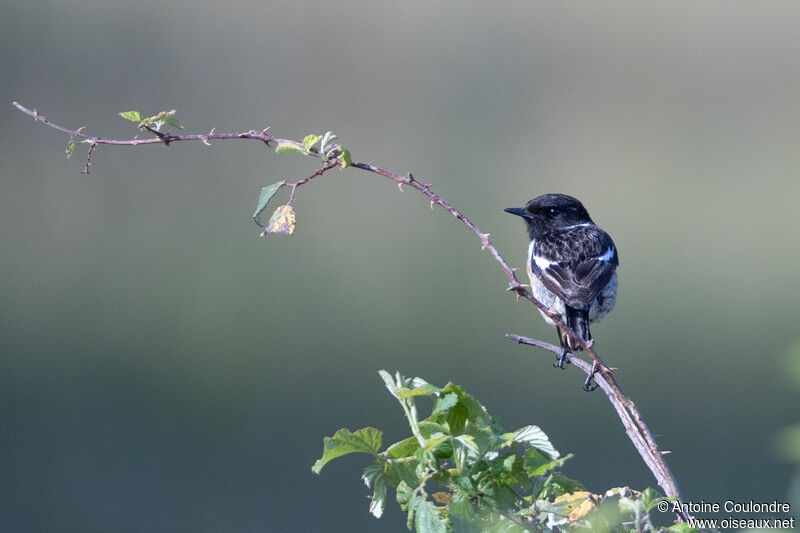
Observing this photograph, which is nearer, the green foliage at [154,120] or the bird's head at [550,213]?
the green foliage at [154,120]

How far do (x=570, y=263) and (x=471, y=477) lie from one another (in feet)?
7.43

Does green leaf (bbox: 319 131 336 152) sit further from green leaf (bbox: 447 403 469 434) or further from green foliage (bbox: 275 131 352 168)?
green leaf (bbox: 447 403 469 434)

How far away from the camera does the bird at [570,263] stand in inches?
119

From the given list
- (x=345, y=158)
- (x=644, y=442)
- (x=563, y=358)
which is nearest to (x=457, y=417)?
(x=644, y=442)

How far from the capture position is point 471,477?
99 cm

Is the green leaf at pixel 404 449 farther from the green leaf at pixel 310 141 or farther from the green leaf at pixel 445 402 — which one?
the green leaf at pixel 310 141

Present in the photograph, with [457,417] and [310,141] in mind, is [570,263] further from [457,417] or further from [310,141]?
[457,417]

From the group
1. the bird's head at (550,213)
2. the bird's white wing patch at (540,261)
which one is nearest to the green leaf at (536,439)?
the bird's white wing patch at (540,261)

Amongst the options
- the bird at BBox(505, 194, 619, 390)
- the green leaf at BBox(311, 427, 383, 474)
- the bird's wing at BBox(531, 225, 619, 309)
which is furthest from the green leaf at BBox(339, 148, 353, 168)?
the bird's wing at BBox(531, 225, 619, 309)

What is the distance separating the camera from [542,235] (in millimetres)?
3602

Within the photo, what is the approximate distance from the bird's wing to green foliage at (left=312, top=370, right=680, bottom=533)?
1.94 meters

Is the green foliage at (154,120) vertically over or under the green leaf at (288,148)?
over

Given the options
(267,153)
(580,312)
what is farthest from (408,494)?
(267,153)

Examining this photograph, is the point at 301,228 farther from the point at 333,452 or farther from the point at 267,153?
the point at 333,452
